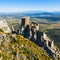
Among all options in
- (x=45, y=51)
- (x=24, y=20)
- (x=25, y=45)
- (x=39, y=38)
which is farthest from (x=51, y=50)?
(x=24, y=20)

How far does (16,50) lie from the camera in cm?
11169

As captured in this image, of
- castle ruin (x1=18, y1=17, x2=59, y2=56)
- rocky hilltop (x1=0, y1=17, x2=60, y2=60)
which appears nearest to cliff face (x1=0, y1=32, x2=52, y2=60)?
rocky hilltop (x1=0, y1=17, x2=60, y2=60)

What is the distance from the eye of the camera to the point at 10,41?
117188mm

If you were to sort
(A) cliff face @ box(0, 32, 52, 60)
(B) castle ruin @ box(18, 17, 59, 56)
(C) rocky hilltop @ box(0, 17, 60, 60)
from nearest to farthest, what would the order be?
(A) cliff face @ box(0, 32, 52, 60) < (C) rocky hilltop @ box(0, 17, 60, 60) < (B) castle ruin @ box(18, 17, 59, 56)

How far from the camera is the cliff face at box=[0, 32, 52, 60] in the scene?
108m

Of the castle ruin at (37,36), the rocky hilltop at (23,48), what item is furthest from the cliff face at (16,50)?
the castle ruin at (37,36)

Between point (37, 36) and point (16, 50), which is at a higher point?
point (16, 50)

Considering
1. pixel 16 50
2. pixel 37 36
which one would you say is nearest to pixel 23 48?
pixel 16 50

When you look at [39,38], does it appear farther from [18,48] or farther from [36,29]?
[18,48]

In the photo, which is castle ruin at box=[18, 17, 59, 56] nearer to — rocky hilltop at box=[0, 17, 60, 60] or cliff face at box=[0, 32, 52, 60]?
rocky hilltop at box=[0, 17, 60, 60]

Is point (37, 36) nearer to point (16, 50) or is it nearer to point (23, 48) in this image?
point (23, 48)

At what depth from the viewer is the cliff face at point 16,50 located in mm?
107600

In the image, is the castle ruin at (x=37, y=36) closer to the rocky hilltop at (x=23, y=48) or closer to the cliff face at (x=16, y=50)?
the rocky hilltop at (x=23, y=48)

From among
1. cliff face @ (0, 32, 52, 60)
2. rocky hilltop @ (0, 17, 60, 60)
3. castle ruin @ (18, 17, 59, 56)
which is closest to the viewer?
cliff face @ (0, 32, 52, 60)
